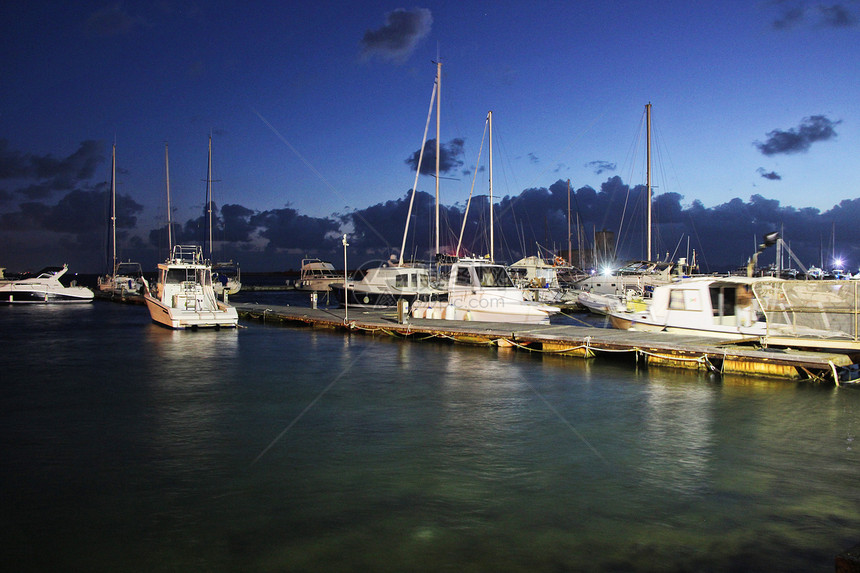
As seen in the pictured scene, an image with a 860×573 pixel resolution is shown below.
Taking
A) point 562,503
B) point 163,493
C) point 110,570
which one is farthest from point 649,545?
point 163,493

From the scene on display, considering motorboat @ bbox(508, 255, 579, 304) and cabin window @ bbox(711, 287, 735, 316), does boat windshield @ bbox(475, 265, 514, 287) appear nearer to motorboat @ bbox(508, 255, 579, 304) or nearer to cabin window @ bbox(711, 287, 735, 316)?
cabin window @ bbox(711, 287, 735, 316)

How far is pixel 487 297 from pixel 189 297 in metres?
17.0

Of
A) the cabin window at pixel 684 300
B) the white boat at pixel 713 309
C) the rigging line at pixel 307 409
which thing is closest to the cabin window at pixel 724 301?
the white boat at pixel 713 309

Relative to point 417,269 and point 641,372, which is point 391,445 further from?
point 417,269

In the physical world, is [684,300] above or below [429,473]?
above

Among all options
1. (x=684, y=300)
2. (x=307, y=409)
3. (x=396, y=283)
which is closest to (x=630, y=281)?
(x=396, y=283)

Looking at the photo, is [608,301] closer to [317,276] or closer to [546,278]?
[546,278]

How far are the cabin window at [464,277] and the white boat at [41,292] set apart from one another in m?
56.1

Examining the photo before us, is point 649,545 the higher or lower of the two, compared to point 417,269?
lower

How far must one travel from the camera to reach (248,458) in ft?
34.9

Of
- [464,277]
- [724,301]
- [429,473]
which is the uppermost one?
[464,277]

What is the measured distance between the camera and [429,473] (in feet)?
32.3

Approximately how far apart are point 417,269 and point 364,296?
5.23 metres

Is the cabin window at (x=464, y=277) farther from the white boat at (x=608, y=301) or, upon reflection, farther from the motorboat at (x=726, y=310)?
the white boat at (x=608, y=301)
